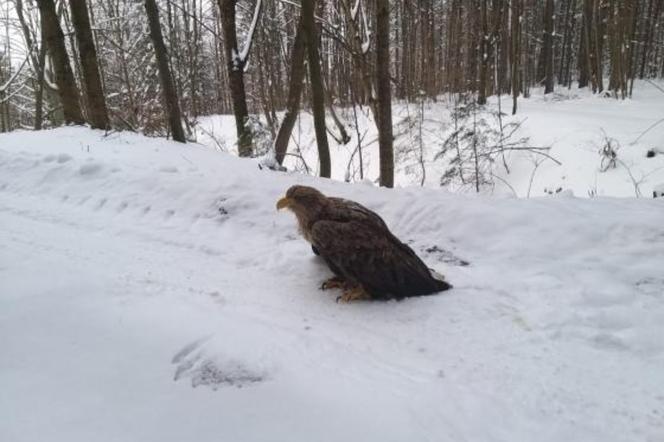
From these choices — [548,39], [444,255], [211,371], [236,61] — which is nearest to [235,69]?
[236,61]

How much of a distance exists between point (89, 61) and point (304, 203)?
7.22 m

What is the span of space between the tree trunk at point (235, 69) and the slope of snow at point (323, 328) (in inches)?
158

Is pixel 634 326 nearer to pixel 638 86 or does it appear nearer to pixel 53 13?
pixel 53 13

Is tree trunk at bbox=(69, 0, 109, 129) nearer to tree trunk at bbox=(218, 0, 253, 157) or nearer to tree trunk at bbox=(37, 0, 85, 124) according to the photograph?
tree trunk at bbox=(37, 0, 85, 124)

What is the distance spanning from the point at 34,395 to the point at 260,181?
3.16 meters

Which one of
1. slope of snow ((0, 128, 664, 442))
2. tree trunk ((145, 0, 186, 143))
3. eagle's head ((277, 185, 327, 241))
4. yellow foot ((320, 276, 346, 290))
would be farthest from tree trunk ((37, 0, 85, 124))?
yellow foot ((320, 276, 346, 290))

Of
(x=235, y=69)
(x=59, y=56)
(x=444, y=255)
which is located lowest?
Result: (x=444, y=255)

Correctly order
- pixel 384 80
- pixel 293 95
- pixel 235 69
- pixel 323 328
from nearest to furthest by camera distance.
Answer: pixel 323 328, pixel 384 80, pixel 293 95, pixel 235 69

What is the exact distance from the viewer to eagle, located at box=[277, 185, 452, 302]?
2680 millimetres

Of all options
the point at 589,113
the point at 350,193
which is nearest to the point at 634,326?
the point at 350,193

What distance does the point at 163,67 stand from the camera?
7.54 metres

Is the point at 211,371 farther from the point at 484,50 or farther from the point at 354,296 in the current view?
the point at 484,50

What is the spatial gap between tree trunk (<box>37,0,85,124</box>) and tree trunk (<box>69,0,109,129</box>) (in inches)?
19.9

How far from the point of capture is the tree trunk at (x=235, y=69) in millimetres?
7523
